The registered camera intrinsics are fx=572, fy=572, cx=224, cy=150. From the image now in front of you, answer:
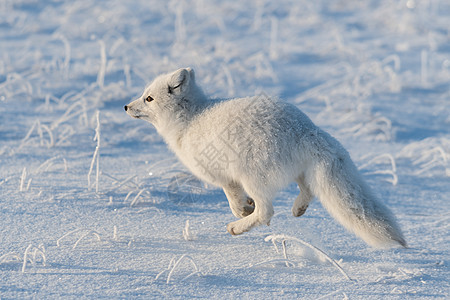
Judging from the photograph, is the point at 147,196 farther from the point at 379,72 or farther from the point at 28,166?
the point at 379,72

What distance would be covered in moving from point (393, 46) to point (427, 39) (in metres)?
0.72

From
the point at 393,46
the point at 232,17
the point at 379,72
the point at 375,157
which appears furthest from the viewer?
the point at 232,17

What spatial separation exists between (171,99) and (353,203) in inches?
51.4

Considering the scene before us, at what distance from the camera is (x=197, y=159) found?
3334mm

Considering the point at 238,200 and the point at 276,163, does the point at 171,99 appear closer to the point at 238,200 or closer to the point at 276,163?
the point at 238,200

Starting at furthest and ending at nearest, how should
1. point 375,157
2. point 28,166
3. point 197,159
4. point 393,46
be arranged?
point 393,46, point 375,157, point 28,166, point 197,159

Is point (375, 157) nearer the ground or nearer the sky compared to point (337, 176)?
nearer the ground

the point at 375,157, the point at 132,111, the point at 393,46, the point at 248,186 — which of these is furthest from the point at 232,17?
the point at 248,186

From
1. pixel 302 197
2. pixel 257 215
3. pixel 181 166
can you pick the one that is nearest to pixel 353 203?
pixel 302 197

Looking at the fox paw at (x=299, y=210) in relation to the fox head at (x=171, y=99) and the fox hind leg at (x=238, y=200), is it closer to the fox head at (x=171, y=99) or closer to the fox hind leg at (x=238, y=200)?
the fox hind leg at (x=238, y=200)

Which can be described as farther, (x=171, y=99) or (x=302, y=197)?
(x=171, y=99)

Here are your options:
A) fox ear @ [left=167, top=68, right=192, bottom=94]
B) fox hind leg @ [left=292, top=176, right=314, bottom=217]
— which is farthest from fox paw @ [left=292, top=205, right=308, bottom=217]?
fox ear @ [left=167, top=68, right=192, bottom=94]

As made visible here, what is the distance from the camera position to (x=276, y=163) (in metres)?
3.06

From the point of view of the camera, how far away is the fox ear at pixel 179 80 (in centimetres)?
352
